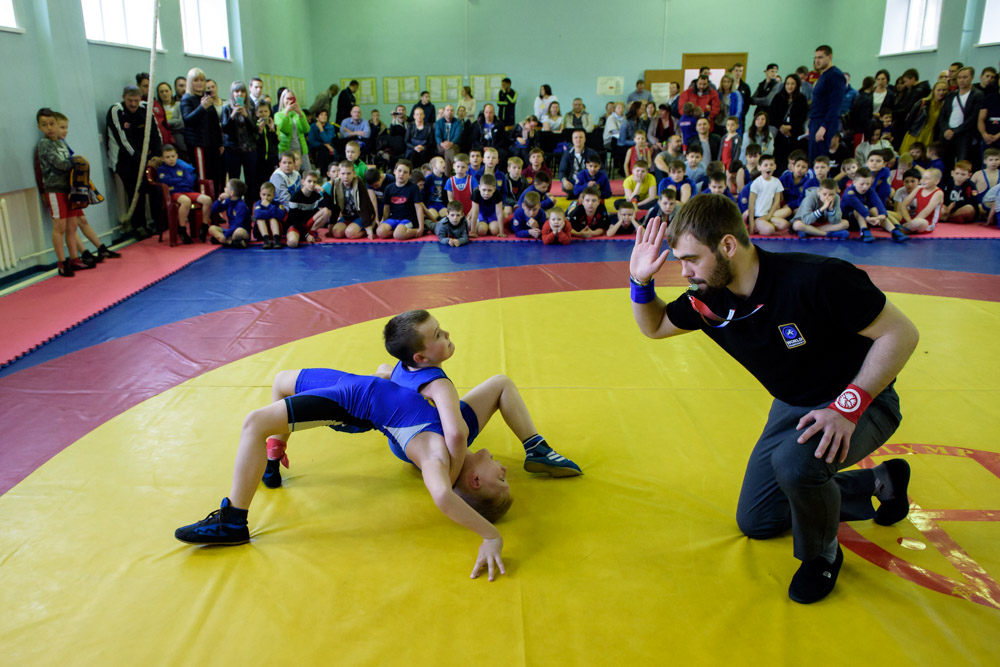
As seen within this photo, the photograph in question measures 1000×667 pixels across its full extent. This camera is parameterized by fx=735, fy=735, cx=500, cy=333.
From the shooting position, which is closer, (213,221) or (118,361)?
(118,361)

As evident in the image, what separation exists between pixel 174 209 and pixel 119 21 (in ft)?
9.93

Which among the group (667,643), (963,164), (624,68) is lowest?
(667,643)

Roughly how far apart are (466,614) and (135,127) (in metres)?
8.85

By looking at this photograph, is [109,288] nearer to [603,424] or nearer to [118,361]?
[118,361]

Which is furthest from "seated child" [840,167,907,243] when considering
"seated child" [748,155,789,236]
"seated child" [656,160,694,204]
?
"seated child" [656,160,694,204]

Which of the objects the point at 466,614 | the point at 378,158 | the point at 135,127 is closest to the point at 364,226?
the point at 135,127

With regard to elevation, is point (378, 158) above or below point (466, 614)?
above

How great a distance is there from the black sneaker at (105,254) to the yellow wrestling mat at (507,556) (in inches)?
184

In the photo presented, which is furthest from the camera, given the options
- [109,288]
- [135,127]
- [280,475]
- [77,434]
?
[135,127]

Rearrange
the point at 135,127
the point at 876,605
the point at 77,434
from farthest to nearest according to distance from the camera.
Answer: the point at 135,127 < the point at 77,434 < the point at 876,605

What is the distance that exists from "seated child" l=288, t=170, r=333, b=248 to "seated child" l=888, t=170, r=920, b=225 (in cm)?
755

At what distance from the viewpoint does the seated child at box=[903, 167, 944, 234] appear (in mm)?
9742

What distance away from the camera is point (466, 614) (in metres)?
2.48

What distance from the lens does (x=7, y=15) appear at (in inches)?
290
